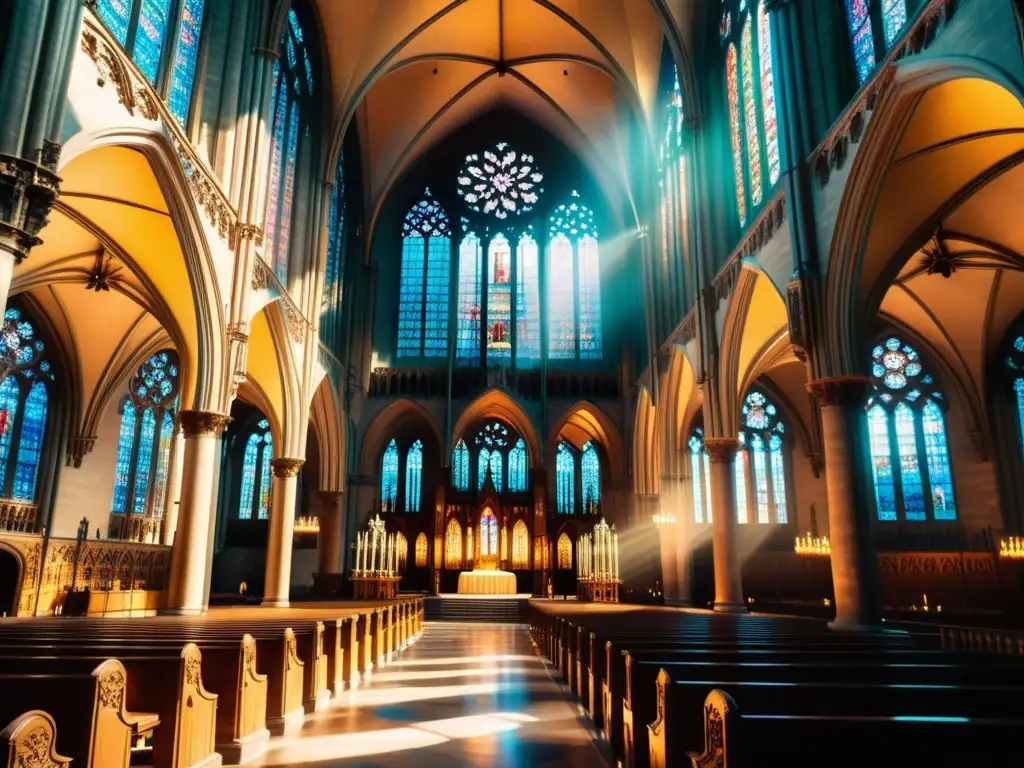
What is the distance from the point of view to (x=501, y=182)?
105ft

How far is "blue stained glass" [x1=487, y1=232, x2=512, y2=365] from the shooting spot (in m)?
29.9

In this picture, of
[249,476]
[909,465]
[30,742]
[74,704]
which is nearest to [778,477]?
[909,465]

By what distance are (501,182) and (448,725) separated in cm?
2803

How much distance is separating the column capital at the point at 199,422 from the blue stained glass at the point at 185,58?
17.7 feet

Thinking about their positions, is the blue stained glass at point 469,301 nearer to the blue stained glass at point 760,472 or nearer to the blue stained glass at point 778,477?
the blue stained glass at point 760,472

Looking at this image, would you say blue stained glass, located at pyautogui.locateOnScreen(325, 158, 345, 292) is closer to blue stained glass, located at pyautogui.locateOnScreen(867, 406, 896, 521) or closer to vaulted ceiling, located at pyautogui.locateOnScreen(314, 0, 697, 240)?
vaulted ceiling, located at pyautogui.locateOnScreen(314, 0, 697, 240)

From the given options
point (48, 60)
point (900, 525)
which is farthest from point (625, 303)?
point (48, 60)

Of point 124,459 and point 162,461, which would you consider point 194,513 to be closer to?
point 124,459

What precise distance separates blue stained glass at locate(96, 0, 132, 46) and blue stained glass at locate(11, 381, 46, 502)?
11894 millimetres

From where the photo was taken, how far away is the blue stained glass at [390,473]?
30156 millimetres

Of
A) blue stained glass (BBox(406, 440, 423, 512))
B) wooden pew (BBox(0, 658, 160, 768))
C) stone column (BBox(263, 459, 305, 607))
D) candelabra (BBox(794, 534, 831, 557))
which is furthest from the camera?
blue stained glass (BBox(406, 440, 423, 512))

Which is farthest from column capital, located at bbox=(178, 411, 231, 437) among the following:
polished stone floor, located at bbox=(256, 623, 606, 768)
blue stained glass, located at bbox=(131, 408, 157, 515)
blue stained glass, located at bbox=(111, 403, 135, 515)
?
blue stained glass, located at bbox=(131, 408, 157, 515)

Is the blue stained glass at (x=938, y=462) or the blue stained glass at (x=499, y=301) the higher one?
the blue stained glass at (x=499, y=301)

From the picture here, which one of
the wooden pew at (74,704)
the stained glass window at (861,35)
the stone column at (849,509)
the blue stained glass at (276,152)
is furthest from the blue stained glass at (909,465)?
the wooden pew at (74,704)
